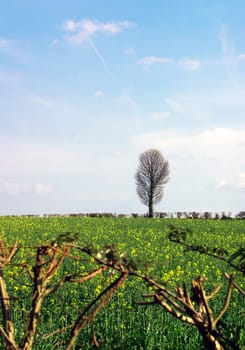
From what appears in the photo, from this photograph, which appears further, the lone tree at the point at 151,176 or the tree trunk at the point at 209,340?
the lone tree at the point at 151,176

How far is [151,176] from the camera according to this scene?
75500 mm

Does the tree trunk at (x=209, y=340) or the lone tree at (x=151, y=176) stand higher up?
the lone tree at (x=151, y=176)

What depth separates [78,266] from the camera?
15367 millimetres

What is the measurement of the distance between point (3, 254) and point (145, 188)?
72.5 metres

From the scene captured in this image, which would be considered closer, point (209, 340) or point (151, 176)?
point (209, 340)

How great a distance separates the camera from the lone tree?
242 feet

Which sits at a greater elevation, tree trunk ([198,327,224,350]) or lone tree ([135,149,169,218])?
lone tree ([135,149,169,218])

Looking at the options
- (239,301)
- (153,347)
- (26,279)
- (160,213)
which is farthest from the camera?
(160,213)

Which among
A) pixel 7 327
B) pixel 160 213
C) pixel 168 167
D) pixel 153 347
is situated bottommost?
pixel 153 347

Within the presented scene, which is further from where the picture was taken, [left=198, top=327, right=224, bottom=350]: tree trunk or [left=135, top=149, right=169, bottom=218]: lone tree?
[left=135, top=149, right=169, bottom=218]: lone tree

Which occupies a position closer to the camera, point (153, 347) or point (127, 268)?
point (127, 268)

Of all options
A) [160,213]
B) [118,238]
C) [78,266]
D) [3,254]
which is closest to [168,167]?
[160,213]

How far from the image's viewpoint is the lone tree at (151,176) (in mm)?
73750

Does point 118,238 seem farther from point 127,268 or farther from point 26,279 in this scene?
point 127,268
